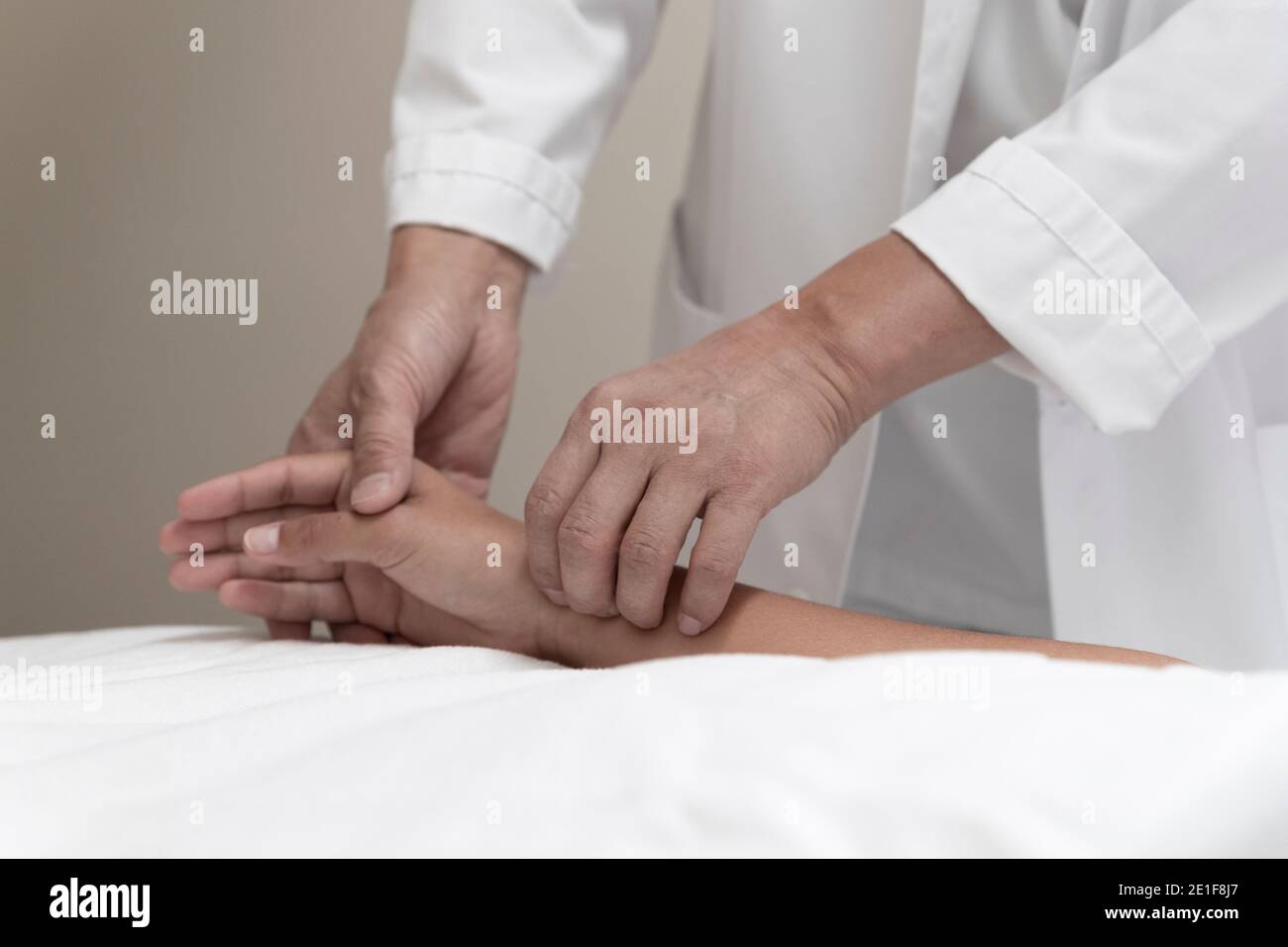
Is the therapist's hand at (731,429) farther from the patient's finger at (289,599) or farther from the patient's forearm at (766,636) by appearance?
the patient's finger at (289,599)

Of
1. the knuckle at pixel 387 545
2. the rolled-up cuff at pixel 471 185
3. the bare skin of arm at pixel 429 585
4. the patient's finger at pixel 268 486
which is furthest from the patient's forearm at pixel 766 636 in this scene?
the rolled-up cuff at pixel 471 185

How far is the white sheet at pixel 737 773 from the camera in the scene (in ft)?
1.04

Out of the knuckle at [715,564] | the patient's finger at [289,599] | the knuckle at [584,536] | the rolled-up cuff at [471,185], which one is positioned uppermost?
the rolled-up cuff at [471,185]

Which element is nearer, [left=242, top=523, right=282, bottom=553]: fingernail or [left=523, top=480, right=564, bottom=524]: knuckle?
[left=523, top=480, right=564, bottom=524]: knuckle

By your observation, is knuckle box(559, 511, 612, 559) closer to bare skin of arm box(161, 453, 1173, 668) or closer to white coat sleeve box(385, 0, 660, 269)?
bare skin of arm box(161, 453, 1173, 668)

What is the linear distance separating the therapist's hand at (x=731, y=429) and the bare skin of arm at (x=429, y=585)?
3cm

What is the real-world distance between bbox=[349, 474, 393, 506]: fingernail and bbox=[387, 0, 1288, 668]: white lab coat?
266mm

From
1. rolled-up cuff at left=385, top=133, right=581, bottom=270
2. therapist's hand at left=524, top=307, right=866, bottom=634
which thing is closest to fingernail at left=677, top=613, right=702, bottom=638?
therapist's hand at left=524, top=307, right=866, bottom=634

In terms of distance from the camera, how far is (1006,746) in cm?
34

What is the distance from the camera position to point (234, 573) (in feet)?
2.92

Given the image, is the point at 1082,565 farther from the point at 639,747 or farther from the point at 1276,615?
the point at 639,747

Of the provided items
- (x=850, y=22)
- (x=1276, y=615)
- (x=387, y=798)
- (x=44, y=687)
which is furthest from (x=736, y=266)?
(x=387, y=798)

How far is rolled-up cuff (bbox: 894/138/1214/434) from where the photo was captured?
71 cm
